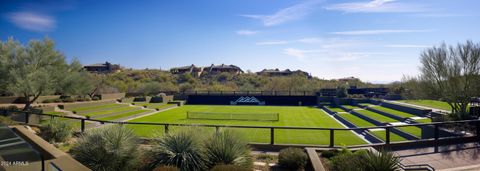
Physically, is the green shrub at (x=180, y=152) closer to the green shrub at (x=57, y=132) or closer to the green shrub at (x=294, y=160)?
the green shrub at (x=294, y=160)

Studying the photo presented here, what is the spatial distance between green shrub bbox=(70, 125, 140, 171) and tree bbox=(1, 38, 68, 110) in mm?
18586

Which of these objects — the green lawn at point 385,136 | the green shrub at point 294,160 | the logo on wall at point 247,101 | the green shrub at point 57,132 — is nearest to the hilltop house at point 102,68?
the logo on wall at point 247,101

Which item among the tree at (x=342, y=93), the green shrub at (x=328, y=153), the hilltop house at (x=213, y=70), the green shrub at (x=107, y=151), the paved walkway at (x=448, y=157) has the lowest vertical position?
the paved walkway at (x=448, y=157)

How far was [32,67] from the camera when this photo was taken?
23.3 meters

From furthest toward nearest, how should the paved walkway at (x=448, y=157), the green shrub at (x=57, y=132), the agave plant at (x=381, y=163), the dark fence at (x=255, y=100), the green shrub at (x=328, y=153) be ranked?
the dark fence at (x=255, y=100), the green shrub at (x=57, y=132), the green shrub at (x=328, y=153), the paved walkway at (x=448, y=157), the agave plant at (x=381, y=163)

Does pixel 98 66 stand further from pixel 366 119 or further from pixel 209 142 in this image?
pixel 209 142

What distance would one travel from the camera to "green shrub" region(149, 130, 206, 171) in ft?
19.3

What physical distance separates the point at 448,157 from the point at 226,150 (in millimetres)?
6820

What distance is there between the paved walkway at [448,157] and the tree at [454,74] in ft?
17.1

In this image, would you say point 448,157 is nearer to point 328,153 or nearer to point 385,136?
point 328,153

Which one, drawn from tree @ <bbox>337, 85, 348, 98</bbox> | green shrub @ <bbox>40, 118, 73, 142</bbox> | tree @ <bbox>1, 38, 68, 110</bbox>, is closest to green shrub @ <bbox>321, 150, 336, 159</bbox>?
green shrub @ <bbox>40, 118, 73, 142</bbox>

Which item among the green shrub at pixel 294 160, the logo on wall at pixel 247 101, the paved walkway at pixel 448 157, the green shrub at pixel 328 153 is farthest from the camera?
the logo on wall at pixel 247 101

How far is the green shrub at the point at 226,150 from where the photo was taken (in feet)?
20.4

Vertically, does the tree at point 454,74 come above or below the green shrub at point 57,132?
above
